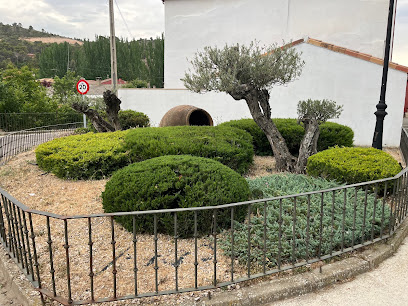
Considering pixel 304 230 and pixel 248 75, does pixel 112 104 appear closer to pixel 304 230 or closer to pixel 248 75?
pixel 248 75

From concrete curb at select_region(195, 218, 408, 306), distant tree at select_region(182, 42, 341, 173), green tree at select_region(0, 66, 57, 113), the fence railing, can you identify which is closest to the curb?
concrete curb at select_region(195, 218, 408, 306)

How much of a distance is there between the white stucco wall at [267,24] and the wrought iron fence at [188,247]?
12060 mm

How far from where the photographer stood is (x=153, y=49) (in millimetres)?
42625

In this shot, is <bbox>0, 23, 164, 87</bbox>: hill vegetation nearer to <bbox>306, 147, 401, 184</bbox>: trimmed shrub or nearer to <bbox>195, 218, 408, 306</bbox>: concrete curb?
<bbox>306, 147, 401, 184</bbox>: trimmed shrub

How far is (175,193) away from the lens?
4.19 meters

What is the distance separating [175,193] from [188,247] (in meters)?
0.67

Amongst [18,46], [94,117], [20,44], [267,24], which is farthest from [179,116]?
[20,44]

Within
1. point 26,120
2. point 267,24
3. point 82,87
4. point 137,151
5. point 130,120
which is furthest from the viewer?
point 26,120

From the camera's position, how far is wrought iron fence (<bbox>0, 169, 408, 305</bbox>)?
3133 mm

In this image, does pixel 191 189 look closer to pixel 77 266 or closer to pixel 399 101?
pixel 77 266

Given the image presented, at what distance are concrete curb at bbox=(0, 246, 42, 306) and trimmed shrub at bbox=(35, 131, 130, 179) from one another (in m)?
2.80

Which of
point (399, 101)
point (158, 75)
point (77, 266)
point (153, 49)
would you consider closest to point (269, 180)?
point (77, 266)

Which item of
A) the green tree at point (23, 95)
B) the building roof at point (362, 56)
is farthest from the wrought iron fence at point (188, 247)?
the green tree at point (23, 95)

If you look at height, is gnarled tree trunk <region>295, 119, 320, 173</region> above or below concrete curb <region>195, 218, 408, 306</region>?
above
